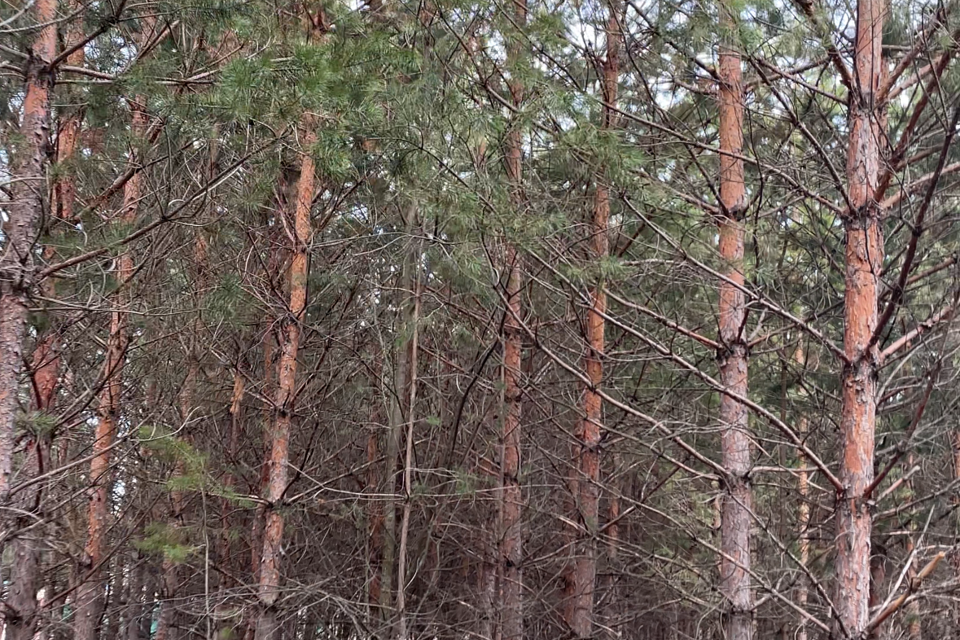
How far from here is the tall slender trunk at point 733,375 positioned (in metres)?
5.54

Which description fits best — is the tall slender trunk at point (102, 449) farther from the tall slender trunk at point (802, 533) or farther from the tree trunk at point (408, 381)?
the tall slender trunk at point (802, 533)

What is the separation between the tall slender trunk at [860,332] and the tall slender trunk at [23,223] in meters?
4.18

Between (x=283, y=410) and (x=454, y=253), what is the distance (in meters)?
2.34

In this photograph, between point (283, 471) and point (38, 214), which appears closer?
point (38, 214)

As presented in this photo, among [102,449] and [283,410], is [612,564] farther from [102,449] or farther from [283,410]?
[102,449]

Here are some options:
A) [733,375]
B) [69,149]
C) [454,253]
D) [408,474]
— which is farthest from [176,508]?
[733,375]

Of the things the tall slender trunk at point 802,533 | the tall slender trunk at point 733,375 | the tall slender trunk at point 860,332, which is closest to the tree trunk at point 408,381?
the tall slender trunk at point 733,375

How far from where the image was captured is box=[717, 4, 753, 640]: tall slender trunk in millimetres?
5543

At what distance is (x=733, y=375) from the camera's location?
226 inches

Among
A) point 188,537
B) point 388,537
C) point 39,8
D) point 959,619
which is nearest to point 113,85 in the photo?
point 39,8

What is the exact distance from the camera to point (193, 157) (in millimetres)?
5137

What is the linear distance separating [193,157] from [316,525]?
220 inches

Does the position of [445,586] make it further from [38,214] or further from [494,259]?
[38,214]

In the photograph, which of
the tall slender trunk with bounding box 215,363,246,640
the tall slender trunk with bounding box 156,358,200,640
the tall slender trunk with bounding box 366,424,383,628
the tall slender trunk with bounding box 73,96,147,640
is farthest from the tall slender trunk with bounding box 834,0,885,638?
the tall slender trunk with bounding box 156,358,200,640
